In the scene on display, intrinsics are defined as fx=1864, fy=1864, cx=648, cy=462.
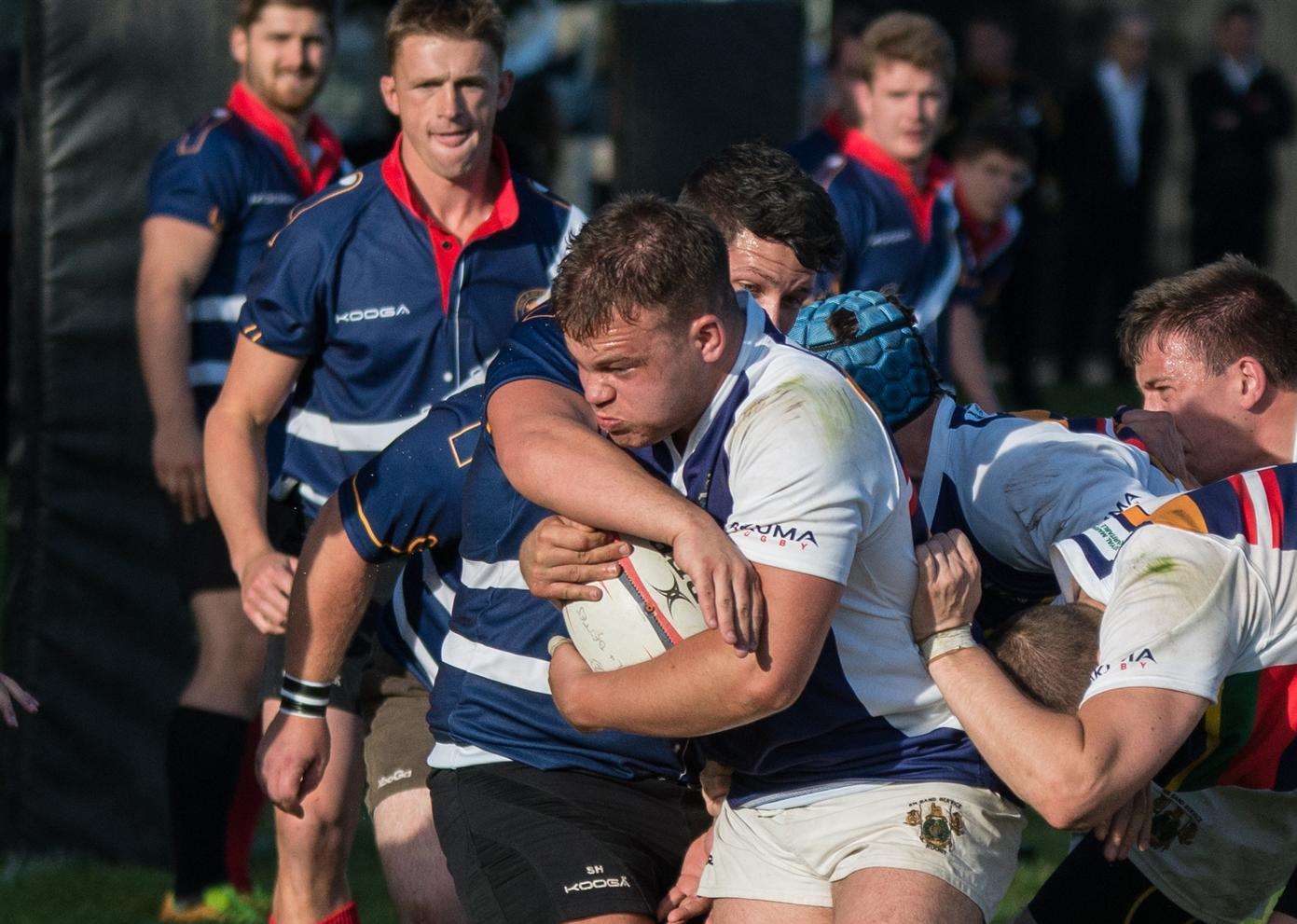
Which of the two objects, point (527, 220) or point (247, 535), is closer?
point (247, 535)

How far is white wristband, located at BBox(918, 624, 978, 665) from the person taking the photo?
2.99m

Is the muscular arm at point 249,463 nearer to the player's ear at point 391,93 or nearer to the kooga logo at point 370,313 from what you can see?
the kooga logo at point 370,313

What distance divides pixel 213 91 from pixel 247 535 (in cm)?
234

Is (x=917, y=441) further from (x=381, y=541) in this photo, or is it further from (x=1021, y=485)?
(x=381, y=541)

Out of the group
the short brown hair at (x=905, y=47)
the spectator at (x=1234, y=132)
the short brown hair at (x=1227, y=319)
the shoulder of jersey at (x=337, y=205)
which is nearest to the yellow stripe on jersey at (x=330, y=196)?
the shoulder of jersey at (x=337, y=205)

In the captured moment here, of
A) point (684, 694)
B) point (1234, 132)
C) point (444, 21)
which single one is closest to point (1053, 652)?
point (684, 694)

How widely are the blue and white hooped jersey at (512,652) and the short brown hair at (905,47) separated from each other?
Result: 131 inches

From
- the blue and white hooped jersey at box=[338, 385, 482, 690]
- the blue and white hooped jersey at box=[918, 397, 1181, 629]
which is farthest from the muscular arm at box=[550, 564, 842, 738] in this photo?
the blue and white hooped jersey at box=[338, 385, 482, 690]

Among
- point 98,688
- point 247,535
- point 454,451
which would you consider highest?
point 454,451

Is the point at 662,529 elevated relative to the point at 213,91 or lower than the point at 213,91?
lower

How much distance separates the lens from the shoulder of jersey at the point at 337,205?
4555 millimetres

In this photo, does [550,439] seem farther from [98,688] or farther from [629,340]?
[98,688]

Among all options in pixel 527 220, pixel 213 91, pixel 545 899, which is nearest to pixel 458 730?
pixel 545 899

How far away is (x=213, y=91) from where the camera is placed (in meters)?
5.96
